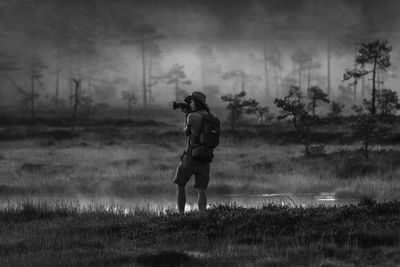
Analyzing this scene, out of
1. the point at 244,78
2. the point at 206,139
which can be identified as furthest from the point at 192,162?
the point at 244,78

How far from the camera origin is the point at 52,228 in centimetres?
905

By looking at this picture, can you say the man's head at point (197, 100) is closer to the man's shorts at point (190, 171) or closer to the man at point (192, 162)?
the man at point (192, 162)

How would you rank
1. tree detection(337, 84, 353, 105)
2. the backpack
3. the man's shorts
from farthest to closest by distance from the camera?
tree detection(337, 84, 353, 105), the man's shorts, the backpack

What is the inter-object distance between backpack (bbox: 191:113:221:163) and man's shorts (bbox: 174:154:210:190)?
170 millimetres

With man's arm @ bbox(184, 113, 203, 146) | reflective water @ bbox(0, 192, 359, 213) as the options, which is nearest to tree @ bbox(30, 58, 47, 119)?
reflective water @ bbox(0, 192, 359, 213)

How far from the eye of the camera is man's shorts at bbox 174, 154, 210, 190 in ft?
34.6

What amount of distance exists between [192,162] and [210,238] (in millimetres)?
2437

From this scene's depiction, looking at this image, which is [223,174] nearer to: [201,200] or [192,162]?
[201,200]

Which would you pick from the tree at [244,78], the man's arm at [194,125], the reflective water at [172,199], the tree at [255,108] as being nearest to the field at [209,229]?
the reflective water at [172,199]

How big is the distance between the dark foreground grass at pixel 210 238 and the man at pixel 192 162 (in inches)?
28.2

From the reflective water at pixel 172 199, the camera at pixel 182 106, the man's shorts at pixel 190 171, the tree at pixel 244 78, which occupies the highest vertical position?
the tree at pixel 244 78

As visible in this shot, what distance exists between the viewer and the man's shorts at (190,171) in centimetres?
1053

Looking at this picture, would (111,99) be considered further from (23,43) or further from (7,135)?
(7,135)

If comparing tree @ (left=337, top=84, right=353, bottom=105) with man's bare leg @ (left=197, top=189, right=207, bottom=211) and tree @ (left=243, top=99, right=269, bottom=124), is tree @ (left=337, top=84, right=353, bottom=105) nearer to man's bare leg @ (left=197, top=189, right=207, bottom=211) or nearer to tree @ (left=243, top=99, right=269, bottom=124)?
tree @ (left=243, top=99, right=269, bottom=124)
